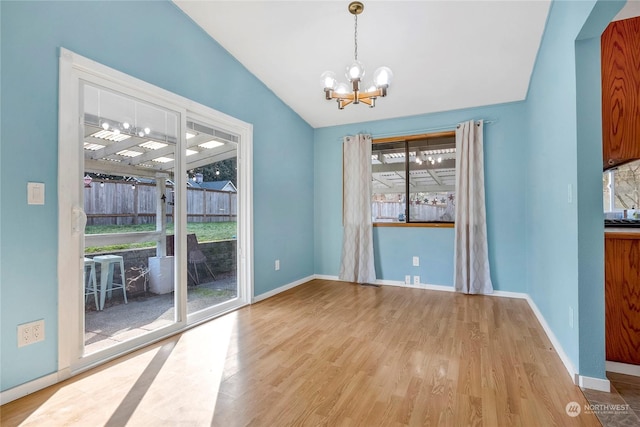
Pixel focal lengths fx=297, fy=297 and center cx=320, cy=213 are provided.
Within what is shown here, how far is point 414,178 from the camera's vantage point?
4.47 meters

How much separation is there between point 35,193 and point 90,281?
733 mm

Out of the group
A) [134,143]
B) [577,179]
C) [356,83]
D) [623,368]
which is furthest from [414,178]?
[134,143]

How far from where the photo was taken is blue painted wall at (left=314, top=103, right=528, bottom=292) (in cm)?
382

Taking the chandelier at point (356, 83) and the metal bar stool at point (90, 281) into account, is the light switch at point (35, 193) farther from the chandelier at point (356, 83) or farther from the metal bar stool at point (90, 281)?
the chandelier at point (356, 83)

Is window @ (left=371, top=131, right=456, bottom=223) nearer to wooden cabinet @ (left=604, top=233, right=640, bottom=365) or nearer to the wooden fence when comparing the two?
wooden cabinet @ (left=604, top=233, right=640, bottom=365)

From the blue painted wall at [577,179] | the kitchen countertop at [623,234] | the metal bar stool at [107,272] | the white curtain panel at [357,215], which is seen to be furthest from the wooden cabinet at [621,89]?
the metal bar stool at [107,272]

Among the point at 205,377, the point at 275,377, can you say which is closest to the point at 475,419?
the point at 275,377

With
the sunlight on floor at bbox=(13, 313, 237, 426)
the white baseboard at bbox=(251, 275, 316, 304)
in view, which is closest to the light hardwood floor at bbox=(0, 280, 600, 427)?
the sunlight on floor at bbox=(13, 313, 237, 426)

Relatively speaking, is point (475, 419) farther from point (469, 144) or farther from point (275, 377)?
point (469, 144)

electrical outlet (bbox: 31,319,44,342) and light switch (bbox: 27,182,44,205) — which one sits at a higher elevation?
light switch (bbox: 27,182,44,205)

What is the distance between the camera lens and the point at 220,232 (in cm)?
336

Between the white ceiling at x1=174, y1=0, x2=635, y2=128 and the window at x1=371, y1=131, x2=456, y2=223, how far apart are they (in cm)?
64

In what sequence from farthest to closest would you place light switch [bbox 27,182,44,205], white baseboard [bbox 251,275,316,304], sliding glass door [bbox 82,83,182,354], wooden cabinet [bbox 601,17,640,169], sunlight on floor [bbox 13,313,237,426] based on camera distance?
white baseboard [bbox 251,275,316,304], sliding glass door [bbox 82,83,182,354], wooden cabinet [bbox 601,17,640,169], light switch [bbox 27,182,44,205], sunlight on floor [bbox 13,313,237,426]

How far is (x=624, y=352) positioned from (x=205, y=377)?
2.76 metres
